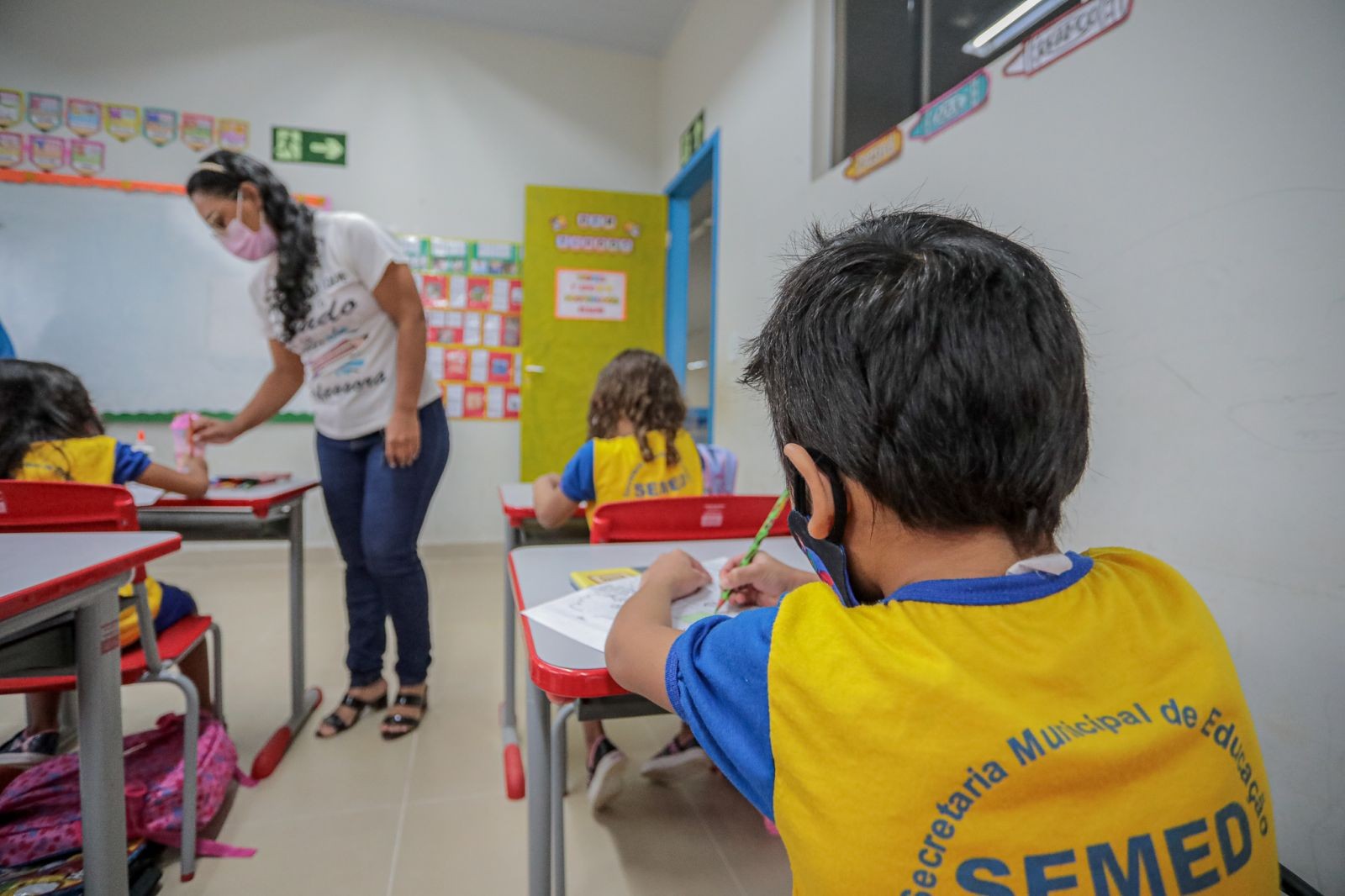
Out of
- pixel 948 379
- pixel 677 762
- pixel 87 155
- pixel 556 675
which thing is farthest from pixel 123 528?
pixel 87 155

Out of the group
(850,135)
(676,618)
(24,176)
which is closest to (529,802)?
(676,618)

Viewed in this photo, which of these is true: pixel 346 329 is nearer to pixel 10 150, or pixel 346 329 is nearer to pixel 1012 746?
pixel 1012 746

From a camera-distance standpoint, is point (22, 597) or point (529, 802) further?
point (529, 802)

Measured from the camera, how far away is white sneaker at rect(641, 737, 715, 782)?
1.57 m

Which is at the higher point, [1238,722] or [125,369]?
[125,369]

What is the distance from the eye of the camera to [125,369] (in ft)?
10.8

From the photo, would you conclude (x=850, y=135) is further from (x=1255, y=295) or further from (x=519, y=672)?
(x=519, y=672)

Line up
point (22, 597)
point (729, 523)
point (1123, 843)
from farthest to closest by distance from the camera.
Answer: point (729, 523) → point (22, 597) → point (1123, 843)

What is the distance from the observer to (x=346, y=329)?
165cm

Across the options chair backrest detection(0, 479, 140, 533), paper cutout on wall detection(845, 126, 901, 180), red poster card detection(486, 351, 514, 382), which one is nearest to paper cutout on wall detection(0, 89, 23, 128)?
red poster card detection(486, 351, 514, 382)

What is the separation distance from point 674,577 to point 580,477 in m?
0.77

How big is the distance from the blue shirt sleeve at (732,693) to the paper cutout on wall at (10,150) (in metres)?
4.32

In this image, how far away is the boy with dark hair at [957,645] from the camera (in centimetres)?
39

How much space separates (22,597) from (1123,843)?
1018 millimetres
